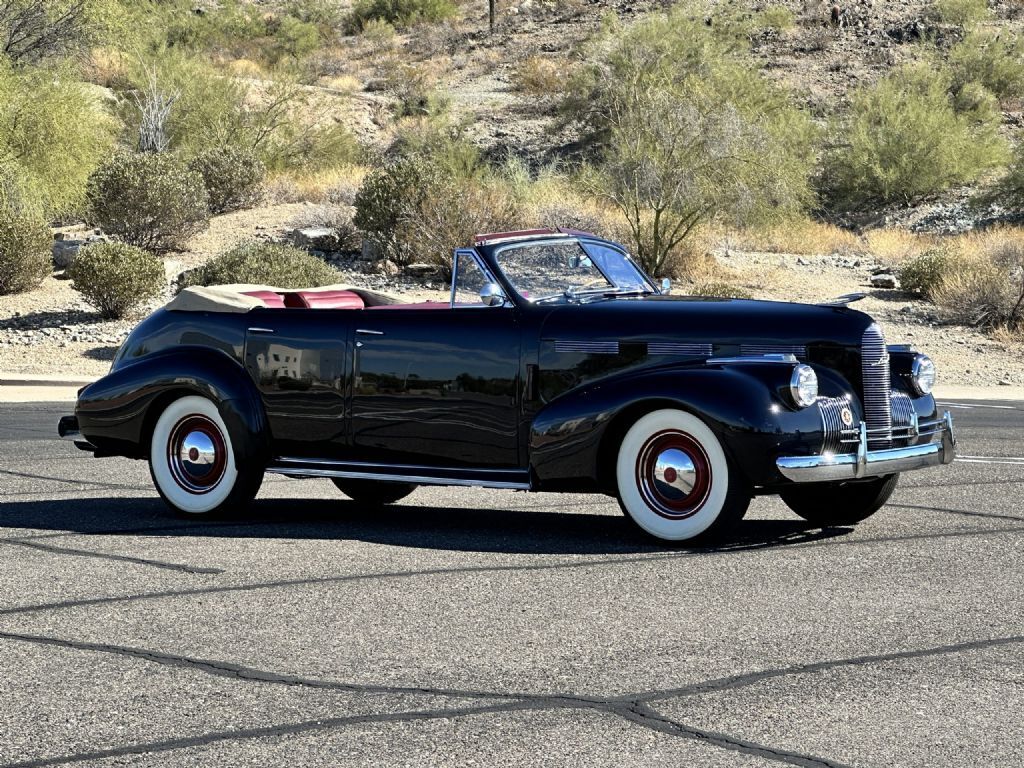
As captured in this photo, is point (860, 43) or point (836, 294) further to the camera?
point (860, 43)

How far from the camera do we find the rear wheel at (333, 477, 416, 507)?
1071 cm

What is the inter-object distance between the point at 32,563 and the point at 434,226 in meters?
24.2

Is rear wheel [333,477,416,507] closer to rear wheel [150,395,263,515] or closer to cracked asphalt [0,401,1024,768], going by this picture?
cracked asphalt [0,401,1024,768]

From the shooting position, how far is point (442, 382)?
9.17m

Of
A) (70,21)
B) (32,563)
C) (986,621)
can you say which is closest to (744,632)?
(986,621)

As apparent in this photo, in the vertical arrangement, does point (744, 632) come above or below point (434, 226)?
below

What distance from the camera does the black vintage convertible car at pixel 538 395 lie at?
27.4 feet

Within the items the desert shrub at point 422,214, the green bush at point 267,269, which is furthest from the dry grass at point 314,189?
the green bush at point 267,269

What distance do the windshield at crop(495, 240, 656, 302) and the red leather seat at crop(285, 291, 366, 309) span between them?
1.28 meters

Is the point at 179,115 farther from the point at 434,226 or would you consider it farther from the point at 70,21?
the point at 434,226

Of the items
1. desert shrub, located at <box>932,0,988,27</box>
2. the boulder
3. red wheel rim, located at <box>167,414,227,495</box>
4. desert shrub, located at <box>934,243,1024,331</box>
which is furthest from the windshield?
desert shrub, located at <box>932,0,988,27</box>

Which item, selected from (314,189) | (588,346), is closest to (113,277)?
(314,189)

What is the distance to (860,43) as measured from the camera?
2721 inches

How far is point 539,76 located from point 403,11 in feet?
68.1
